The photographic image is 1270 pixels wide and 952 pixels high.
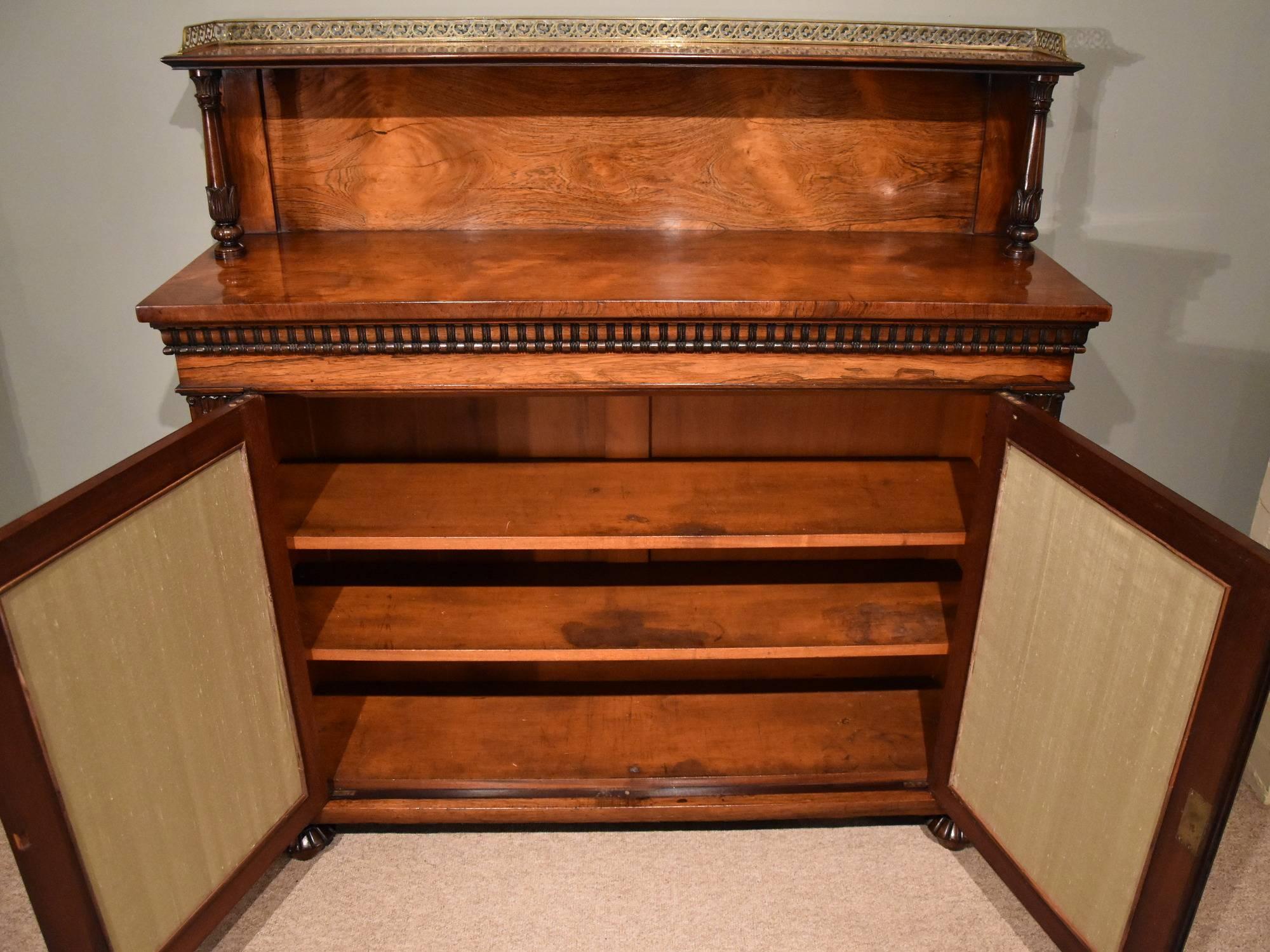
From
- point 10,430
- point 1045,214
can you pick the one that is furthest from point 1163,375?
point 10,430

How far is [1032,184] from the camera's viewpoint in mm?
1463

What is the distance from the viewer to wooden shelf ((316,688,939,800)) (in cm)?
163

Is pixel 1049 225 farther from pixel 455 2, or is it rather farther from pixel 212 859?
pixel 212 859

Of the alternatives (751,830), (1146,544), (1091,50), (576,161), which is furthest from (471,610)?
(1091,50)

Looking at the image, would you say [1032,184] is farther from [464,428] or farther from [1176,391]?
[464,428]

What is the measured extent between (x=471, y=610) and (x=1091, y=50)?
149cm

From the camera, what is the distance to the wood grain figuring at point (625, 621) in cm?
153

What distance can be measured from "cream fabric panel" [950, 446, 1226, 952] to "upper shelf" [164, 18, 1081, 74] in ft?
2.07

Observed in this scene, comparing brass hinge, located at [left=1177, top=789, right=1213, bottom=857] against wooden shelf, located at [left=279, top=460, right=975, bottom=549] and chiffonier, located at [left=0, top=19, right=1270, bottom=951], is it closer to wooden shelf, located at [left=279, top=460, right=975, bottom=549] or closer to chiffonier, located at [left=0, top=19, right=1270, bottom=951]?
chiffonier, located at [left=0, top=19, right=1270, bottom=951]

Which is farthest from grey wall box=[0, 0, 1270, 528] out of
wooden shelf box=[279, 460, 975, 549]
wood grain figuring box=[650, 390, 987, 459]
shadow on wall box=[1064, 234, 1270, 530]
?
wooden shelf box=[279, 460, 975, 549]

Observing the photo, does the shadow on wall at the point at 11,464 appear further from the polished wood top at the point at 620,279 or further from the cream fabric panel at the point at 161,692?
the cream fabric panel at the point at 161,692

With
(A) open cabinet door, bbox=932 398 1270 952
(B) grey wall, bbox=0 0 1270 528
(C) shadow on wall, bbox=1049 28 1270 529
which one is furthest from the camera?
(C) shadow on wall, bbox=1049 28 1270 529

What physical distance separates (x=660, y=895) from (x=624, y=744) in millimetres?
267

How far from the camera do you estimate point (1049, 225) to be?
5.71 feet
